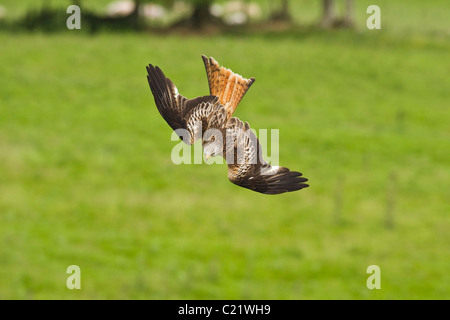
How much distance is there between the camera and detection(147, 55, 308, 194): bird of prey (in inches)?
61.6

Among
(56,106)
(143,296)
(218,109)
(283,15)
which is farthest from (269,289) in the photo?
(218,109)

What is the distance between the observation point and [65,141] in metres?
63.2

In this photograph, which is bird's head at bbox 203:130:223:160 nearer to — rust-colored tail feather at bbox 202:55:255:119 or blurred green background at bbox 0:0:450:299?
rust-colored tail feather at bbox 202:55:255:119

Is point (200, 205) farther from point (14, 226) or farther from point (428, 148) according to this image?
point (428, 148)

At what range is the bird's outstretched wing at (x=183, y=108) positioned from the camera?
1.58 metres

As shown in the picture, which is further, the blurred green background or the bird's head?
the blurred green background

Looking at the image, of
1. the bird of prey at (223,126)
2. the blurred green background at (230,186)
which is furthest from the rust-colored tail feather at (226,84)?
the blurred green background at (230,186)

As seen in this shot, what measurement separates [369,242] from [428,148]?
42.2 ft

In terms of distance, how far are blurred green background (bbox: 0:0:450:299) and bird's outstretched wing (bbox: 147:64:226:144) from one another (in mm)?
37466

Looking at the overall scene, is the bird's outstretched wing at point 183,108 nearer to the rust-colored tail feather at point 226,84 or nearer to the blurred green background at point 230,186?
the rust-colored tail feather at point 226,84

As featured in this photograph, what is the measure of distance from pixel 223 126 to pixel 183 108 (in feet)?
0.50

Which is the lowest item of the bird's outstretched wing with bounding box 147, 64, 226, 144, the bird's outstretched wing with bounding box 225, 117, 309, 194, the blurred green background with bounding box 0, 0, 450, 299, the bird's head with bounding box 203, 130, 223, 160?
the bird's outstretched wing with bounding box 225, 117, 309, 194

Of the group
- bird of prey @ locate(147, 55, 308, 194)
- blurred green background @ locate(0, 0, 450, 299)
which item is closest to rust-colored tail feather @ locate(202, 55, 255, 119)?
bird of prey @ locate(147, 55, 308, 194)

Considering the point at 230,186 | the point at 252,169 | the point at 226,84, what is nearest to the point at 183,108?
the point at 226,84
